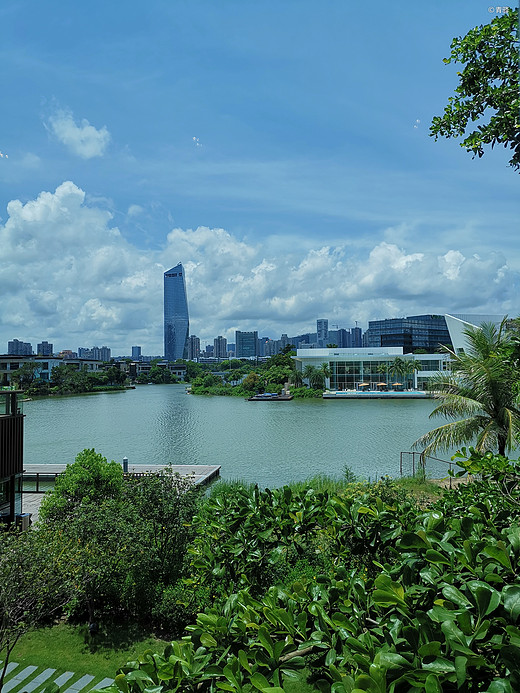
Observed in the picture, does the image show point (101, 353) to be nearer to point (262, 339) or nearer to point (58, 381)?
point (262, 339)

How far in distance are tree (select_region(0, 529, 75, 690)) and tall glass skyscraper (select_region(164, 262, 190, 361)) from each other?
9139 centimetres

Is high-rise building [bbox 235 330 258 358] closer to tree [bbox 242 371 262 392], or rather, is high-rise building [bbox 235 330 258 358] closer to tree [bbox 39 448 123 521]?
tree [bbox 242 371 262 392]

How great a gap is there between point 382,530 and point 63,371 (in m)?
43.0

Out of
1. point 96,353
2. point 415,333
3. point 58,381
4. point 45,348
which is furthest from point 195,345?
point 58,381

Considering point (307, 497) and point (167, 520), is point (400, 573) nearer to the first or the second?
point (307, 497)

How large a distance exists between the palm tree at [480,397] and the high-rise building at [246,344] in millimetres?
115094

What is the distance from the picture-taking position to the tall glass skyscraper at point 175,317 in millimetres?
95500

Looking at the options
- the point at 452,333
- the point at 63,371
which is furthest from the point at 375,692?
the point at 63,371

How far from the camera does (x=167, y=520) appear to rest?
5.30m

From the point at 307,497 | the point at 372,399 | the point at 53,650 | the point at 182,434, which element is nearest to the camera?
the point at 307,497

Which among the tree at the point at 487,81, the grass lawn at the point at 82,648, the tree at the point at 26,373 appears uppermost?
the tree at the point at 487,81

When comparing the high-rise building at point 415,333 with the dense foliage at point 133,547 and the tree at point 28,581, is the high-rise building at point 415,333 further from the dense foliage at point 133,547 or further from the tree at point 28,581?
the tree at point 28,581

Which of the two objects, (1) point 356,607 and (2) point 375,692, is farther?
(1) point 356,607


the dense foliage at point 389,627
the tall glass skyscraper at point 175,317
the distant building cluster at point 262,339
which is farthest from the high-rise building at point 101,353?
the dense foliage at point 389,627
